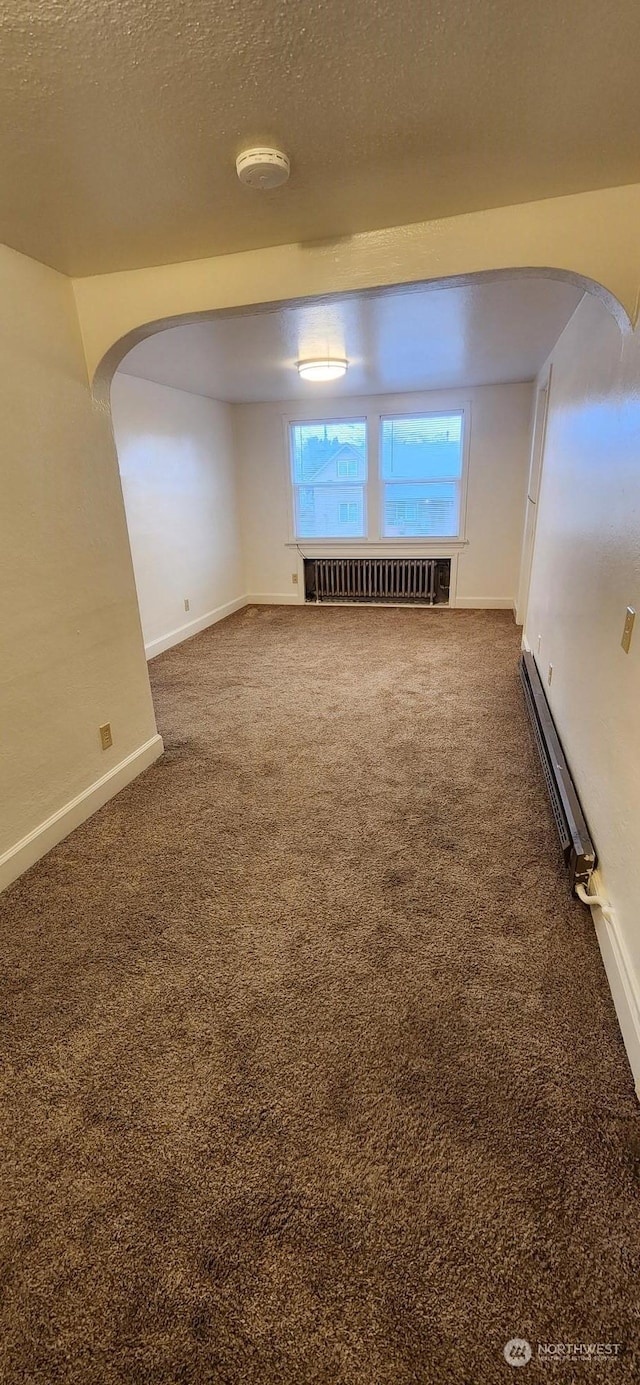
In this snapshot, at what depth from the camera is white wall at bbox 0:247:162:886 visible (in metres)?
1.91

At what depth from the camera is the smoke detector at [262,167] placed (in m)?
1.33

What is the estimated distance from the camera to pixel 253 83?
3.69 ft

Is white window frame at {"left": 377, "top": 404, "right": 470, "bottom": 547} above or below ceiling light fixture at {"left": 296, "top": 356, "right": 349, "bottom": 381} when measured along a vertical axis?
below

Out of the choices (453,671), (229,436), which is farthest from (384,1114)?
(229,436)

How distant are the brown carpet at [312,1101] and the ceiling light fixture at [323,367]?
3.11 meters

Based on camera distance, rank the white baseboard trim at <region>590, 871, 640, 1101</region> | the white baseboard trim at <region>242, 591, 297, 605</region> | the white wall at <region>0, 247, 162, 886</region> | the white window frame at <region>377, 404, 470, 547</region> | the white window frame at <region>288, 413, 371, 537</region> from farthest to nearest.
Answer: the white baseboard trim at <region>242, 591, 297, 605</region> → the white window frame at <region>288, 413, 371, 537</region> → the white window frame at <region>377, 404, 470, 547</region> → the white wall at <region>0, 247, 162, 886</region> → the white baseboard trim at <region>590, 871, 640, 1101</region>

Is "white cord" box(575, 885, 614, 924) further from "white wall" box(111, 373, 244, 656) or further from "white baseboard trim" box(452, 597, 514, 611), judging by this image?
"white baseboard trim" box(452, 597, 514, 611)

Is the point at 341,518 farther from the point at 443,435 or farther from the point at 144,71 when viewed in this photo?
the point at 144,71

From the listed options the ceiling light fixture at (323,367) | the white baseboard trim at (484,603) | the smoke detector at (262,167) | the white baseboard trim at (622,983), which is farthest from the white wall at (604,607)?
the white baseboard trim at (484,603)

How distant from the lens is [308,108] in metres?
1.21

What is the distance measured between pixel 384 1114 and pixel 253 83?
2207mm

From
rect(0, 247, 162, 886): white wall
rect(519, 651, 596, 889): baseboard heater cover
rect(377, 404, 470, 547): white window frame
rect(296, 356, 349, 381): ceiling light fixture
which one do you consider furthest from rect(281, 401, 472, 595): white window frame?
rect(0, 247, 162, 886): white wall

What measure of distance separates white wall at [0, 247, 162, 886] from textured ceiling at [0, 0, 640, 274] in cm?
35

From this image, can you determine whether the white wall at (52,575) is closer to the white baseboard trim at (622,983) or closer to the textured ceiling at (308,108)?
the textured ceiling at (308,108)
